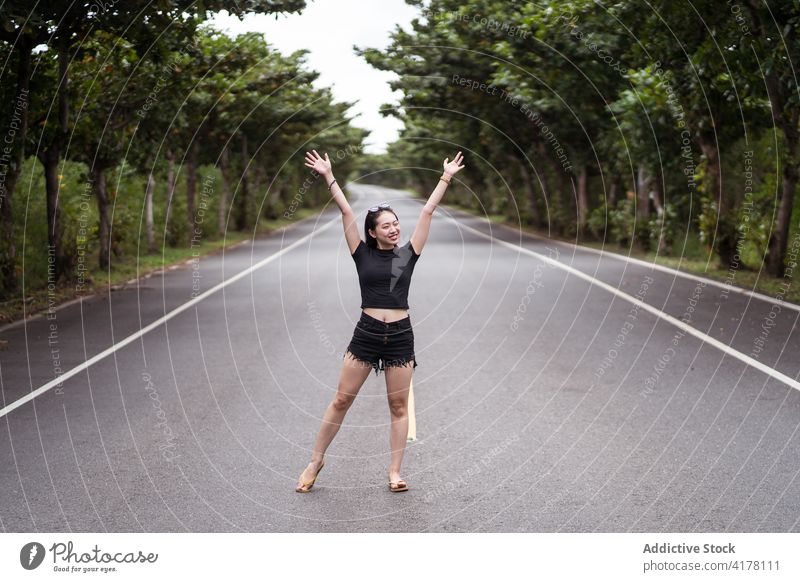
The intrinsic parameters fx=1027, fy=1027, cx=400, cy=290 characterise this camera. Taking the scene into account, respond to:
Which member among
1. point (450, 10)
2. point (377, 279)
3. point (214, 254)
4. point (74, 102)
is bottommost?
point (214, 254)

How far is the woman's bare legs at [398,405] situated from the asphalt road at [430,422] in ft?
0.66

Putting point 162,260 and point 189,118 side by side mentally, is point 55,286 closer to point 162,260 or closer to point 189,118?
point 162,260

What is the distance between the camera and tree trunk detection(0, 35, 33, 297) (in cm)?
1494

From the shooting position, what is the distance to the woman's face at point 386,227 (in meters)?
5.49

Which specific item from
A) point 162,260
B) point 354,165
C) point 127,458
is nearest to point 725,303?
point 127,458

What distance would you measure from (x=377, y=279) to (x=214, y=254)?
24586mm

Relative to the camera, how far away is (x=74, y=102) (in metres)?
19.6

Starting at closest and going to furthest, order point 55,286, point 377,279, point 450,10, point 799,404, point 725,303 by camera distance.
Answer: point 377,279 < point 799,404 < point 725,303 < point 55,286 < point 450,10

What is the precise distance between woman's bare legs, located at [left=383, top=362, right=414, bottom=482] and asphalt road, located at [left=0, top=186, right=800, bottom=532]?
202 millimetres

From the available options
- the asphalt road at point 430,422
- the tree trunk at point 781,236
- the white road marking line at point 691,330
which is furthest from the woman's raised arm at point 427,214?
the tree trunk at point 781,236

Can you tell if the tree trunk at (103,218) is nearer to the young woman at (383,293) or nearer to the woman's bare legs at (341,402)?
the woman's bare legs at (341,402)

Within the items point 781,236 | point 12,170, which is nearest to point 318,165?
point 12,170

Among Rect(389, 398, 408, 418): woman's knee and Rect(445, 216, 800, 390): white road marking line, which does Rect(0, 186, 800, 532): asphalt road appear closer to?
Rect(445, 216, 800, 390): white road marking line

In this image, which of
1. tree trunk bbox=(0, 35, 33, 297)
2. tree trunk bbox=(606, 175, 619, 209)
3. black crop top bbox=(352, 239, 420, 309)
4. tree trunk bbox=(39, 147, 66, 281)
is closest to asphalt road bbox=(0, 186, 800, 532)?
black crop top bbox=(352, 239, 420, 309)
